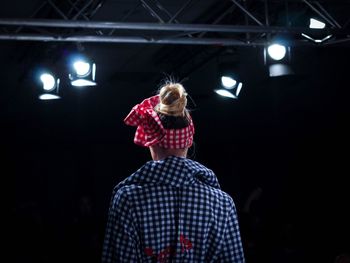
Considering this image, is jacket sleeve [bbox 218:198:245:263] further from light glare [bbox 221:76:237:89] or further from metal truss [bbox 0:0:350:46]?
light glare [bbox 221:76:237:89]

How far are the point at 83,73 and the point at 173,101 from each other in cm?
440

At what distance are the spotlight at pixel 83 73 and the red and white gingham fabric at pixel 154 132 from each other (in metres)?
4.24

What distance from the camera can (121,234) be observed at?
4.25ft

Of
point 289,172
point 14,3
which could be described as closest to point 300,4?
point 14,3

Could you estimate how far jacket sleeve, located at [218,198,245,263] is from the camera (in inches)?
54.7

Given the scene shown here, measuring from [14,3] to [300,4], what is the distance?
2.69 m

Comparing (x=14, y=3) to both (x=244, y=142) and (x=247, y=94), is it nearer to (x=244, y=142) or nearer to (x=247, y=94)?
(x=247, y=94)

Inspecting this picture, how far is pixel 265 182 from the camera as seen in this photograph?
9297mm

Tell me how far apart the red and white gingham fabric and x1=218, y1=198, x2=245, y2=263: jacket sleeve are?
8.8 inches

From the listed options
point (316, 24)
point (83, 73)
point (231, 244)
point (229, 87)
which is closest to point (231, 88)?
point (229, 87)

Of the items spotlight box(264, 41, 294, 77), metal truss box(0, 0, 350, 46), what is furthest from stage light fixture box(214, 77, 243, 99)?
spotlight box(264, 41, 294, 77)

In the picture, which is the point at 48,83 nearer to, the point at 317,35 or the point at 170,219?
the point at 317,35

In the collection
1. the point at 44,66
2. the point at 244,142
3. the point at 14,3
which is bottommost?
the point at 244,142

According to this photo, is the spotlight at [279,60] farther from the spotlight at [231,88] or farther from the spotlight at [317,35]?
the spotlight at [231,88]
